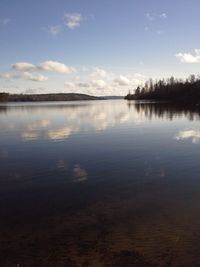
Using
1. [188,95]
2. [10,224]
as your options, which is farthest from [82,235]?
[188,95]

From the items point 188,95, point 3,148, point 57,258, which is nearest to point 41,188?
point 57,258

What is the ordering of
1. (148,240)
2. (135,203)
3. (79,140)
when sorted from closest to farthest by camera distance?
1. (148,240)
2. (135,203)
3. (79,140)

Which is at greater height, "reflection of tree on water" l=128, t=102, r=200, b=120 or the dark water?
"reflection of tree on water" l=128, t=102, r=200, b=120

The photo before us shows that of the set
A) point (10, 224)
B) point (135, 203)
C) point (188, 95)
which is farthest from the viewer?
point (188, 95)

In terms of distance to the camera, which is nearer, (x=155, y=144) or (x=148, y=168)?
(x=148, y=168)

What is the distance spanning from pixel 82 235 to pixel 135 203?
11.0 ft

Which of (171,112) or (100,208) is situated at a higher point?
(171,112)

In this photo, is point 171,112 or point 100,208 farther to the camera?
point 171,112

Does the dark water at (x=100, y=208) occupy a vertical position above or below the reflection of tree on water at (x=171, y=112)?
below

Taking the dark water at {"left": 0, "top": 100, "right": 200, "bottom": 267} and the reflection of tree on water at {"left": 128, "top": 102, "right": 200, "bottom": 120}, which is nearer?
the dark water at {"left": 0, "top": 100, "right": 200, "bottom": 267}

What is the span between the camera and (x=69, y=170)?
55.4 feet

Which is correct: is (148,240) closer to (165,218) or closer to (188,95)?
(165,218)

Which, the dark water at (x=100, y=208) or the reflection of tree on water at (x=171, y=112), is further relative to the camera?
the reflection of tree on water at (x=171, y=112)

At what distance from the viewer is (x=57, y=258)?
25.9ft
